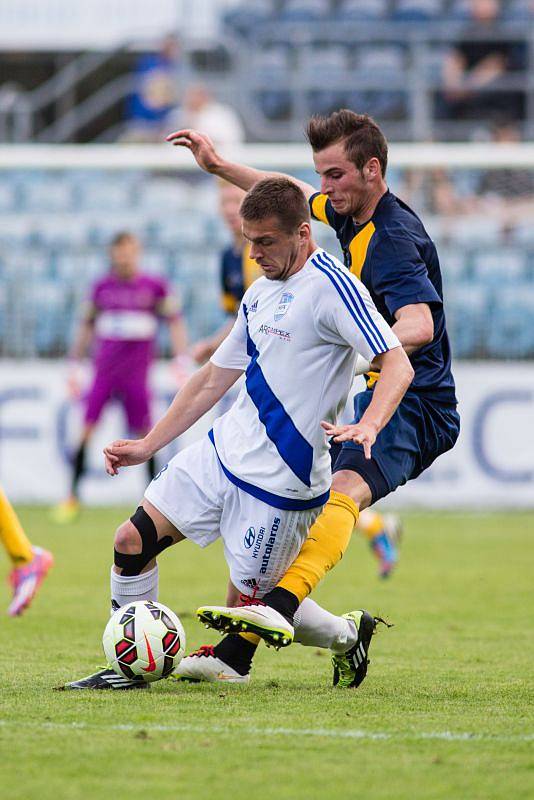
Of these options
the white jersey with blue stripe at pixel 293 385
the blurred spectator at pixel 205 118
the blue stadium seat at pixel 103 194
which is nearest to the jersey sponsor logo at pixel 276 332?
the white jersey with blue stripe at pixel 293 385

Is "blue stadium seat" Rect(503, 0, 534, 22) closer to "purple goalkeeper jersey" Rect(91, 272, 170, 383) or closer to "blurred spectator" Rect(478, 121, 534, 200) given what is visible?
"blurred spectator" Rect(478, 121, 534, 200)

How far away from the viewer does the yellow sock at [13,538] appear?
7633 millimetres

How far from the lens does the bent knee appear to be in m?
5.59

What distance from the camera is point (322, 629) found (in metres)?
5.73

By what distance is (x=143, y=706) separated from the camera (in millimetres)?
5195

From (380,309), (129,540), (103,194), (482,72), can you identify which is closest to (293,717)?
(129,540)

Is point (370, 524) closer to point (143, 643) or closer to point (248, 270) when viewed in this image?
point (248, 270)

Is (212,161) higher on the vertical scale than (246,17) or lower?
lower

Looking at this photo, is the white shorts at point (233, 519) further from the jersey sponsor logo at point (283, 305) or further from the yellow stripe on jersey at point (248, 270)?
the yellow stripe on jersey at point (248, 270)

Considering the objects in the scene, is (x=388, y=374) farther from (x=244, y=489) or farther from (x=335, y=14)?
(x=335, y=14)

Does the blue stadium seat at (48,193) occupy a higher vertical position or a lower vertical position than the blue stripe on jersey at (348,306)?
higher

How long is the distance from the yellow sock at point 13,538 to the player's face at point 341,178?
271 cm

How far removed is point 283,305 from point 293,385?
0.31 metres

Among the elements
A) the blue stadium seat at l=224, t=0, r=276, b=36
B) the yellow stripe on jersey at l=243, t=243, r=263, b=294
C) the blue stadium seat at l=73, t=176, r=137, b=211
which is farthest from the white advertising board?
the blue stadium seat at l=224, t=0, r=276, b=36
